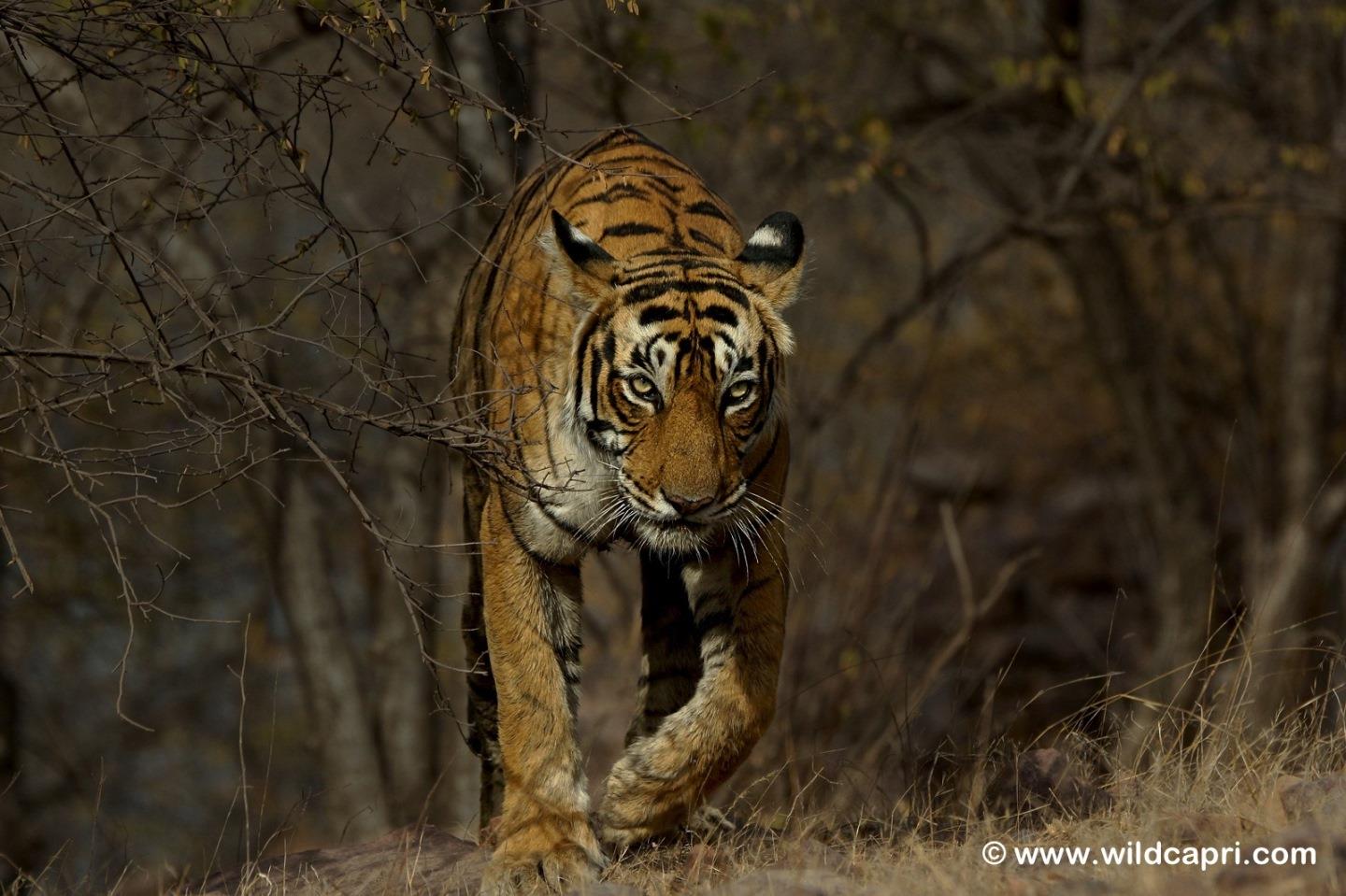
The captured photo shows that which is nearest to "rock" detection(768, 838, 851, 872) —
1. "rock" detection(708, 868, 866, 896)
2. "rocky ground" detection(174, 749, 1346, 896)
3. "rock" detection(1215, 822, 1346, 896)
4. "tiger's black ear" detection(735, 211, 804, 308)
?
"rocky ground" detection(174, 749, 1346, 896)

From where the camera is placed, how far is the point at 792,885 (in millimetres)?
3627

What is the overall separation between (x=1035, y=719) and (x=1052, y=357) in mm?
4199

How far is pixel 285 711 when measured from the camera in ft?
64.1

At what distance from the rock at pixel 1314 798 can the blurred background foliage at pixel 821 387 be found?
554 mm

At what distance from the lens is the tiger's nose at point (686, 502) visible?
436 cm

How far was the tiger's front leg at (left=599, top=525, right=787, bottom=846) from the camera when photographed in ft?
15.5

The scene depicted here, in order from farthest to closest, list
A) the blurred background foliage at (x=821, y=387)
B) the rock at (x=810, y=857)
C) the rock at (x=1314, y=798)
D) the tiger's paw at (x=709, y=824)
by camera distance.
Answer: the blurred background foliage at (x=821, y=387) → the tiger's paw at (x=709, y=824) → the rock at (x=810, y=857) → the rock at (x=1314, y=798)

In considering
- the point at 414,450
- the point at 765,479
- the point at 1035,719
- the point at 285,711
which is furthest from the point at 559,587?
the point at 285,711

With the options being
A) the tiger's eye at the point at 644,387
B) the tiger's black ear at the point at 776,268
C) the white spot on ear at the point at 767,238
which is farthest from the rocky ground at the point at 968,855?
the white spot on ear at the point at 767,238

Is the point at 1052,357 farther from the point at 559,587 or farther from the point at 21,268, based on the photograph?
the point at 21,268

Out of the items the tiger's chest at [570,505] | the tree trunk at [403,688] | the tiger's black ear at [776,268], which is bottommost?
the tree trunk at [403,688]

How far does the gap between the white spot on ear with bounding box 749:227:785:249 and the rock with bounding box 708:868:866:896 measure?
193 cm

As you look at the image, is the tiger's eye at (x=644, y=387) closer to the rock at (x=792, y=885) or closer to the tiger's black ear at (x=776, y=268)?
the tiger's black ear at (x=776, y=268)

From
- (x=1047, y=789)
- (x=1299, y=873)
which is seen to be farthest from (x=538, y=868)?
(x=1299, y=873)
